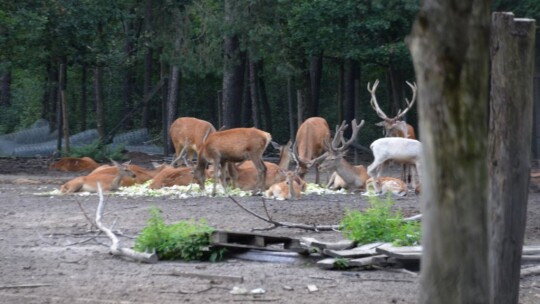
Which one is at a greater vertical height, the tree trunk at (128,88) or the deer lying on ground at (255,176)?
the tree trunk at (128,88)

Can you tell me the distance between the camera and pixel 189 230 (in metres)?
9.65

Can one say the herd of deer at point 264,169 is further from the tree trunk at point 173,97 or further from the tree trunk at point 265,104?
the tree trunk at point 265,104

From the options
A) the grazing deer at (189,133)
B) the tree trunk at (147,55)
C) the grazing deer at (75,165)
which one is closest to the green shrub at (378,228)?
the grazing deer at (189,133)

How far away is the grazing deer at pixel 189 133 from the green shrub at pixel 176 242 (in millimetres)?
11091

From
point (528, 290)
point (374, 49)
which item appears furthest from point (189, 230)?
point (374, 49)

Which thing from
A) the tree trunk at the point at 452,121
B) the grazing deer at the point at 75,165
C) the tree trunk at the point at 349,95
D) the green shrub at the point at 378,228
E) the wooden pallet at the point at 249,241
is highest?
the tree trunk at the point at 452,121

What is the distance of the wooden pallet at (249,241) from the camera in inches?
372

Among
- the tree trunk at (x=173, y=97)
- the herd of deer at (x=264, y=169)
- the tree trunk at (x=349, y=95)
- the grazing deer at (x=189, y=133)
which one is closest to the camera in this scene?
the herd of deer at (x=264, y=169)

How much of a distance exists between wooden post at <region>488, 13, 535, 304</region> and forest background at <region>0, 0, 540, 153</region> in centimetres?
1411

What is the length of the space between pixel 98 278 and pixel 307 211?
5660 millimetres

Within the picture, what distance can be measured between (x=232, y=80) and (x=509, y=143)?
20.8 metres

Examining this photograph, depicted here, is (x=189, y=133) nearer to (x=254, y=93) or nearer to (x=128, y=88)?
(x=254, y=93)

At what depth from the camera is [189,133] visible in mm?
21125

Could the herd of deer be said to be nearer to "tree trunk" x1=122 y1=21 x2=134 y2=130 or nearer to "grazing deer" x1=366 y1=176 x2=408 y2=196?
"grazing deer" x1=366 y1=176 x2=408 y2=196
